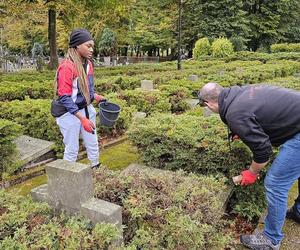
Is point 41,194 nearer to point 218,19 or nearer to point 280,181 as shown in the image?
point 280,181

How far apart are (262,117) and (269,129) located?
13cm

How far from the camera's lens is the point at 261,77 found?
13172 millimetres

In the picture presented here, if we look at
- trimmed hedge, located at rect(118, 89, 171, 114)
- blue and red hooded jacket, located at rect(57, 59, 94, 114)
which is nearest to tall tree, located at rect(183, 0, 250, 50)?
trimmed hedge, located at rect(118, 89, 171, 114)

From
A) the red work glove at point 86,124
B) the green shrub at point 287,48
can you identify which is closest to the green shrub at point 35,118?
the red work glove at point 86,124

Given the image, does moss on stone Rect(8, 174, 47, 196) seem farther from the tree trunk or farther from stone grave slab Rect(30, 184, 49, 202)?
the tree trunk

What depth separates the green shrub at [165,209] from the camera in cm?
246

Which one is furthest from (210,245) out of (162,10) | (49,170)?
(162,10)

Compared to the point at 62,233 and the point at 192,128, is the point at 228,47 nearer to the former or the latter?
the point at 192,128

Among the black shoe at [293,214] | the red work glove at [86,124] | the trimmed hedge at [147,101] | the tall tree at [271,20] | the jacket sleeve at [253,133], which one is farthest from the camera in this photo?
the tall tree at [271,20]

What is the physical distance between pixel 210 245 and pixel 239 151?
1.38 meters

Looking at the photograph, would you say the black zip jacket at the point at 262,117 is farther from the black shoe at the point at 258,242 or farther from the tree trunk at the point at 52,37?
the tree trunk at the point at 52,37

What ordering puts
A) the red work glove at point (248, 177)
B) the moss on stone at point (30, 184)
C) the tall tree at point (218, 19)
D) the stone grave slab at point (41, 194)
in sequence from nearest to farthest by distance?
the stone grave slab at point (41, 194) < the red work glove at point (248, 177) < the moss on stone at point (30, 184) < the tall tree at point (218, 19)

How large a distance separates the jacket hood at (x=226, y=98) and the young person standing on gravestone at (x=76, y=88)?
155 centimetres

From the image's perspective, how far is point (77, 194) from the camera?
2.52 meters
